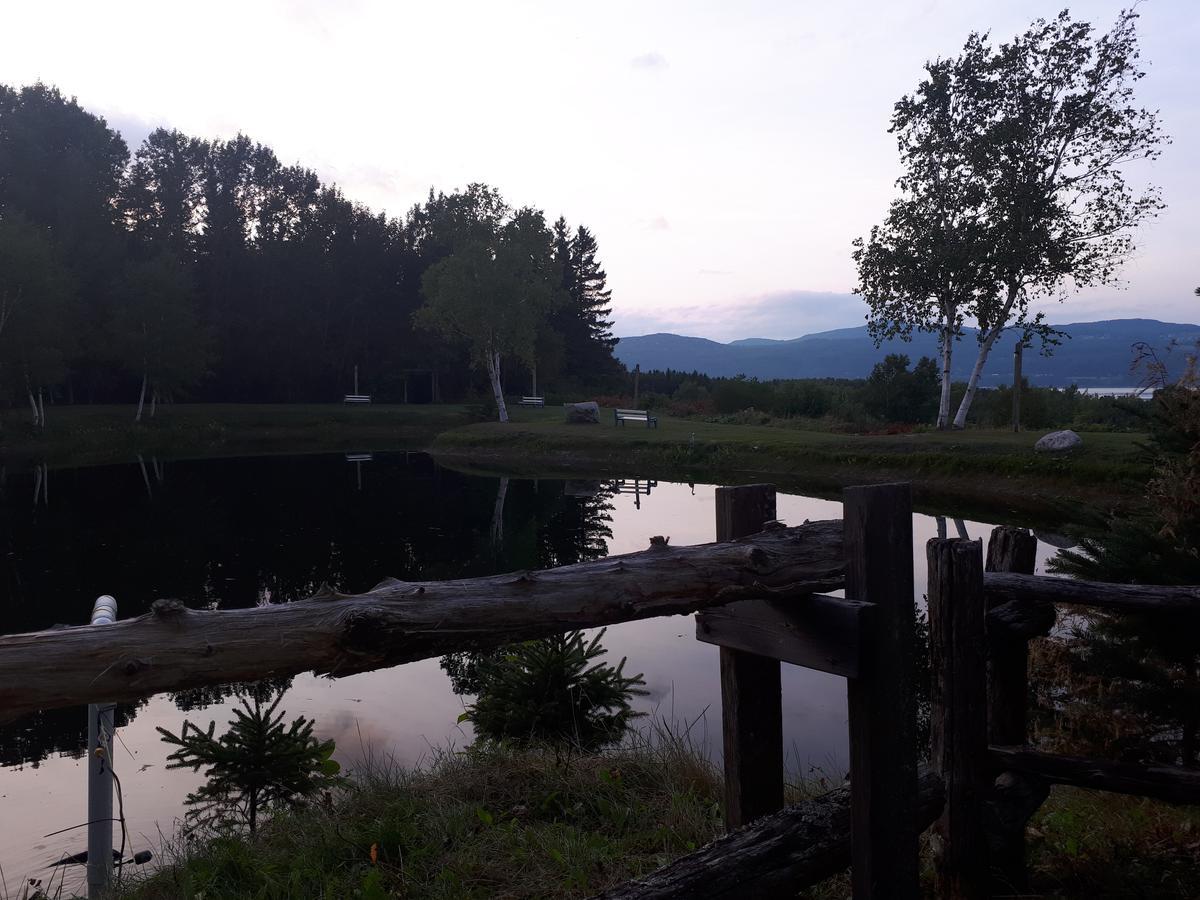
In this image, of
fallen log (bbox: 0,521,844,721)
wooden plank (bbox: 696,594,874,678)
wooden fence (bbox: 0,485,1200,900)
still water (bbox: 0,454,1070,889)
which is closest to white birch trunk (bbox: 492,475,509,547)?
still water (bbox: 0,454,1070,889)

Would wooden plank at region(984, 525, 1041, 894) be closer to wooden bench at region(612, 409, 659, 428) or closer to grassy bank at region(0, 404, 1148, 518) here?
grassy bank at region(0, 404, 1148, 518)

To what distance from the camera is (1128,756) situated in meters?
5.90

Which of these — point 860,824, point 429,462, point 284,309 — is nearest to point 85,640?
point 860,824

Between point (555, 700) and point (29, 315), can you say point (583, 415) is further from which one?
point (555, 700)

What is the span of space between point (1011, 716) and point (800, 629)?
178cm

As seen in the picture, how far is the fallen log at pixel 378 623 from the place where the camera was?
2307 mm

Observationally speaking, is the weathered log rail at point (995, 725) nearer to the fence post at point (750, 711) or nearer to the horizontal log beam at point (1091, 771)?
the horizontal log beam at point (1091, 771)

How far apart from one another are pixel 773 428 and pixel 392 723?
33641 millimetres

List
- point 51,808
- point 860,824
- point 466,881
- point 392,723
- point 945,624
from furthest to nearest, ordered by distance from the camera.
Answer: point 392,723 < point 51,808 < point 466,881 < point 945,624 < point 860,824

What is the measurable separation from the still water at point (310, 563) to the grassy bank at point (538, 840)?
1.72 metres

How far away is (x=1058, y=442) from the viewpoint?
25.8m

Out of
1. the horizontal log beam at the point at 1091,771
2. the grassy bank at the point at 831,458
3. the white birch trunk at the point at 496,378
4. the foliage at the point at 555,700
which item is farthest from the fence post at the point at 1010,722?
the white birch trunk at the point at 496,378

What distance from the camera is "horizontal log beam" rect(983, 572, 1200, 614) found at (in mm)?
4441

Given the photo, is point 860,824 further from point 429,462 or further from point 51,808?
point 429,462
